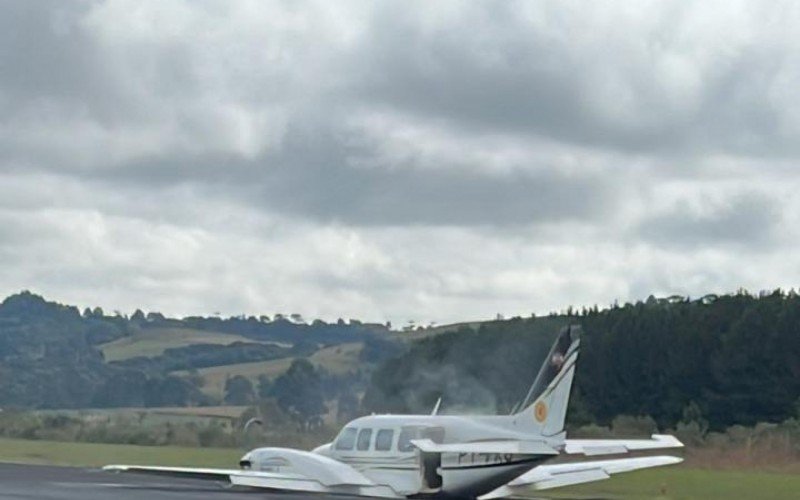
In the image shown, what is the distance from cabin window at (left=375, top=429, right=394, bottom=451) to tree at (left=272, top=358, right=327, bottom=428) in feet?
183

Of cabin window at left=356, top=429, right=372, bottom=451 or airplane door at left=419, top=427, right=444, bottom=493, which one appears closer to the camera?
airplane door at left=419, top=427, right=444, bottom=493

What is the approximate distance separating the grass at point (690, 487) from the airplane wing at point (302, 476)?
8140 mm

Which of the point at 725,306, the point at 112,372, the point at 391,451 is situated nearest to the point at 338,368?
the point at 112,372

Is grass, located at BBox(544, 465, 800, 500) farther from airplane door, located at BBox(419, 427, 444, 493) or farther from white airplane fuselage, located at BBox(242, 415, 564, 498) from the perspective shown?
airplane door, located at BBox(419, 427, 444, 493)

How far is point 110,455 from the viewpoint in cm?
6338

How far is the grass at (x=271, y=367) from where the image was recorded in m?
143

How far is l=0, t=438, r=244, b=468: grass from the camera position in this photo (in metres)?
58.1

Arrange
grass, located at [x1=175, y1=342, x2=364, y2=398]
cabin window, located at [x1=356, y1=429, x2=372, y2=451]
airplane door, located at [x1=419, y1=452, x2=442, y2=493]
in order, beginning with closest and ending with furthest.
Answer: airplane door, located at [x1=419, y1=452, x2=442, y2=493] → cabin window, located at [x1=356, y1=429, x2=372, y2=451] → grass, located at [x1=175, y1=342, x2=364, y2=398]

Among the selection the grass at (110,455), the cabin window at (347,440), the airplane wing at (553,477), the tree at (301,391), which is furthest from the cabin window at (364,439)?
the tree at (301,391)

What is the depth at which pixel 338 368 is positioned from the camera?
138000 mm

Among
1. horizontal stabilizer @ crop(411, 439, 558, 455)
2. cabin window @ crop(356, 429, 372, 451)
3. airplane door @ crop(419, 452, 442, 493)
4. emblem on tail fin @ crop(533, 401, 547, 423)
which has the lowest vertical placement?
airplane door @ crop(419, 452, 442, 493)

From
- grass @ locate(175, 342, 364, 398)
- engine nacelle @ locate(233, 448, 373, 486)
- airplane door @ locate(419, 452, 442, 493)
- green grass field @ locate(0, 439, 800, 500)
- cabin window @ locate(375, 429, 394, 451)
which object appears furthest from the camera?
grass @ locate(175, 342, 364, 398)

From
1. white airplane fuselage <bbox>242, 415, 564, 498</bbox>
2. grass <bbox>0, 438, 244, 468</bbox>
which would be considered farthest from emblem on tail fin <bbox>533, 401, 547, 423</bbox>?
grass <bbox>0, 438, 244, 468</bbox>

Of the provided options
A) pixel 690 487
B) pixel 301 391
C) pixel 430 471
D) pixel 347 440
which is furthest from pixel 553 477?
pixel 301 391
